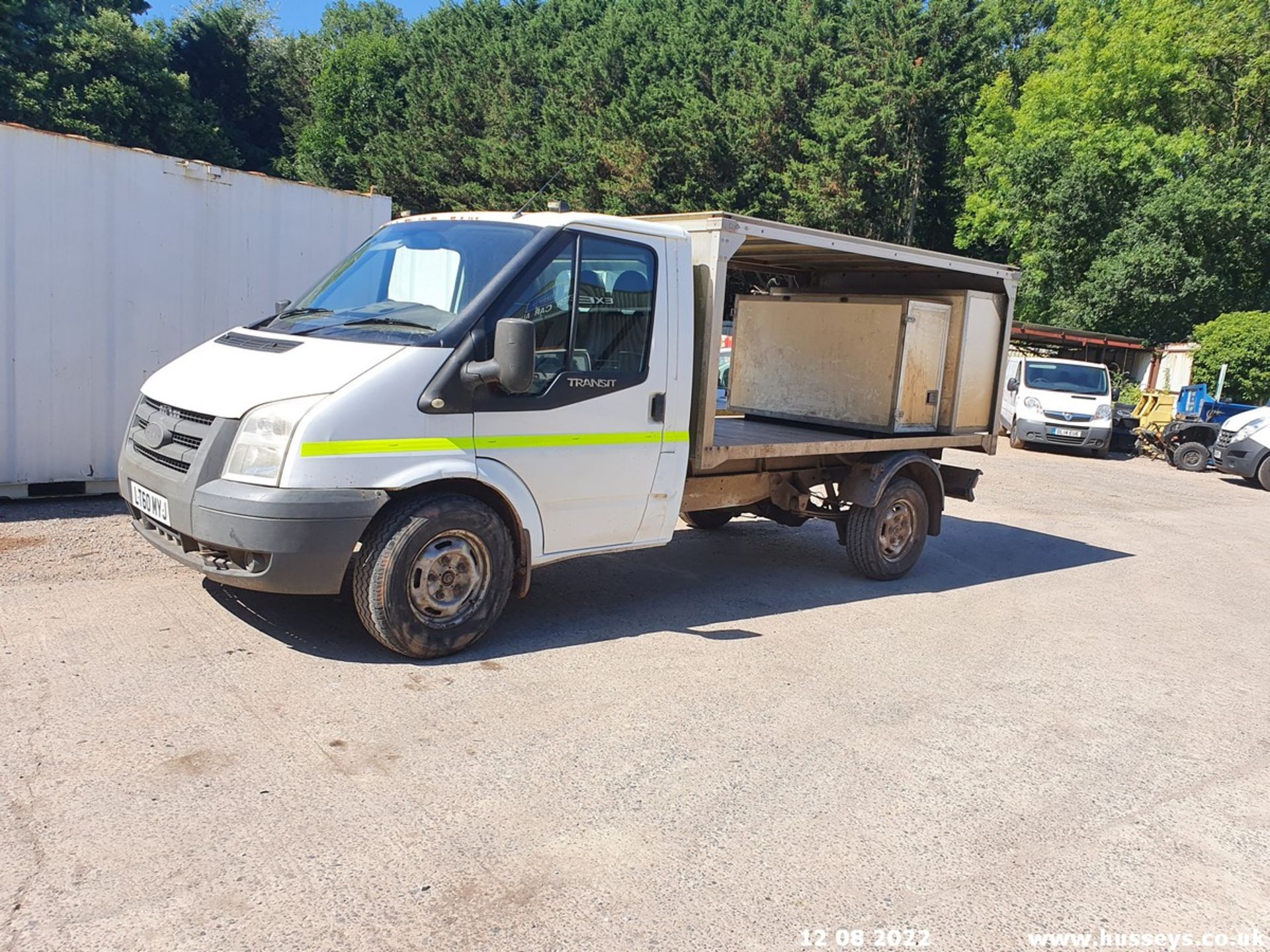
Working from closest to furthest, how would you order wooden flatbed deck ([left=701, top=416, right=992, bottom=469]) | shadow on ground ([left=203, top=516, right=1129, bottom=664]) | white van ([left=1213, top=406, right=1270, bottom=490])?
shadow on ground ([left=203, top=516, right=1129, bottom=664])
wooden flatbed deck ([left=701, top=416, right=992, bottom=469])
white van ([left=1213, top=406, right=1270, bottom=490])

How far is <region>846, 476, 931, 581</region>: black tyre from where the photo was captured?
7.64 m

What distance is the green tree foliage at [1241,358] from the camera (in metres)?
24.5

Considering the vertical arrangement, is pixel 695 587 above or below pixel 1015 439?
below

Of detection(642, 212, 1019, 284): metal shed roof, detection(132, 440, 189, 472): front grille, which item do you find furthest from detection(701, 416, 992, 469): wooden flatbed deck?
detection(132, 440, 189, 472): front grille

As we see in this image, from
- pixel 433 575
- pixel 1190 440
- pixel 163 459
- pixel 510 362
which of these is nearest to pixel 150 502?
pixel 163 459

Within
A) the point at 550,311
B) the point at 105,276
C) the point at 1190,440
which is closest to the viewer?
the point at 550,311

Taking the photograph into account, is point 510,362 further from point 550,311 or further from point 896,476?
point 896,476

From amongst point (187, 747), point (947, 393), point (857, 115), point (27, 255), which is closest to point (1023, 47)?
point (857, 115)

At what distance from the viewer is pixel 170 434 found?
501cm

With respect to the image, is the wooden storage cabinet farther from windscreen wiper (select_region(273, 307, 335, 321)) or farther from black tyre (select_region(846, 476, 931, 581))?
windscreen wiper (select_region(273, 307, 335, 321))

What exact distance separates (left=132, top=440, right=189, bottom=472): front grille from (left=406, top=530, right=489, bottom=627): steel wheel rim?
1.24m

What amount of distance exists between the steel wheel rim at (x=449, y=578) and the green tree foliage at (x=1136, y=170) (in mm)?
29141

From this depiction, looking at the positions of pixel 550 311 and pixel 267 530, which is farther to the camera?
pixel 550 311

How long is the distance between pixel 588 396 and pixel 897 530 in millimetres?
3534
